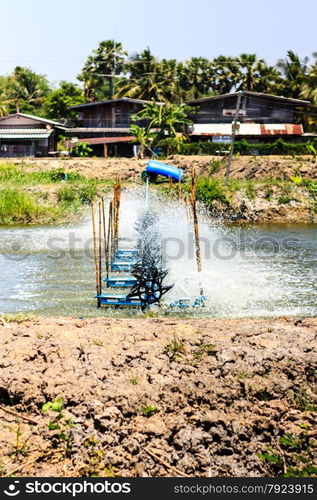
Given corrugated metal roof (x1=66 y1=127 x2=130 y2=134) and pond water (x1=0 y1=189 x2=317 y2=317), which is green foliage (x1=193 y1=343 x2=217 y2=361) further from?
corrugated metal roof (x1=66 y1=127 x2=130 y2=134)

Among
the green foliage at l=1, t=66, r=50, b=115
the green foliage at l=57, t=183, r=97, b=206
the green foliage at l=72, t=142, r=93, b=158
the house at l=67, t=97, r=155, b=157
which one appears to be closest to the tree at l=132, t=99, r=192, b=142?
the house at l=67, t=97, r=155, b=157

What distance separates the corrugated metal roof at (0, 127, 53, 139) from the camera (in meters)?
54.8

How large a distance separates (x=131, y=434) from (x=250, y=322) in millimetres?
5131

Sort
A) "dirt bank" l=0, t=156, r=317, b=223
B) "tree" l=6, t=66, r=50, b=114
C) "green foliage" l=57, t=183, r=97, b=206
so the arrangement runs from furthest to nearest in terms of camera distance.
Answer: "tree" l=6, t=66, r=50, b=114
"dirt bank" l=0, t=156, r=317, b=223
"green foliage" l=57, t=183, r=97, b=206

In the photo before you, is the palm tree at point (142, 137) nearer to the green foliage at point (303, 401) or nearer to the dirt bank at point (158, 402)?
the dirt bank at point (158, 402)

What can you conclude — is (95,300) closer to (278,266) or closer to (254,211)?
(278,266)

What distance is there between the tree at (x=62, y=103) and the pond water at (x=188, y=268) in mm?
35615

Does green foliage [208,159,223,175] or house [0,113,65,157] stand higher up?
house [0,113,65,157]

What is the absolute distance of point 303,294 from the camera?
59.6 ft

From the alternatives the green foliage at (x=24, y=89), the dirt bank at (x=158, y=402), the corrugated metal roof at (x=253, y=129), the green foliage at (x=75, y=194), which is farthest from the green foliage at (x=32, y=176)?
the green foliage at (x=24, y=89)

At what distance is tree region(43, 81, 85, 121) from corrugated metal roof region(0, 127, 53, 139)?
10.5 m

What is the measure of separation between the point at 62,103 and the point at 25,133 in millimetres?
12361

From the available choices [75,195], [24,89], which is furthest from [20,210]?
[24,89]

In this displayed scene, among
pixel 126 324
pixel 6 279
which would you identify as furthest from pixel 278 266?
pixel 126 324
